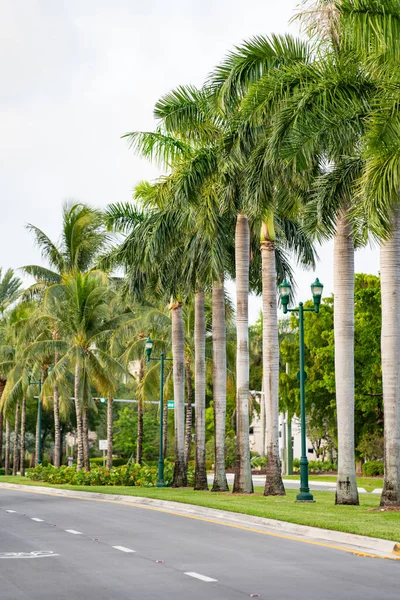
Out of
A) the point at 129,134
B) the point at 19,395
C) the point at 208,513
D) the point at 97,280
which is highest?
the point at 129,134

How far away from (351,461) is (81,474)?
21.0 metres

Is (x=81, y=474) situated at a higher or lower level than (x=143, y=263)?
lower

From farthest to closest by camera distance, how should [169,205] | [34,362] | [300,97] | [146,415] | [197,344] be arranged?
[146,415] → [34,362] → [197,344] → [169,205] → [300,97]

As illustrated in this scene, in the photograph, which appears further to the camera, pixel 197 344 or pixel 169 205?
pixel 197 344

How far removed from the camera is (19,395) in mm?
61406

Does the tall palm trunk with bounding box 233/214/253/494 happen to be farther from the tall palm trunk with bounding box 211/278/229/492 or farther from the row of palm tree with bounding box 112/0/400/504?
the tall palm trunk with bounding box 211/278/229/492

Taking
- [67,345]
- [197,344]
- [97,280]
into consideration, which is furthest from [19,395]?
[197,344]

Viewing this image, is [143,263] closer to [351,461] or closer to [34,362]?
[351,461]

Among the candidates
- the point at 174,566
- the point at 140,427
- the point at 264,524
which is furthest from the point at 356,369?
the point at 174,566

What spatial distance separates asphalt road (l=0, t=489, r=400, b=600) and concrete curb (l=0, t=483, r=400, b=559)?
2.22 feet

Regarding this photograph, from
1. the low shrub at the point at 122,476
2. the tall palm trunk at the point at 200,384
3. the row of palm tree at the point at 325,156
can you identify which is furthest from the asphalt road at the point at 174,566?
the low shrub at the point at 122,476

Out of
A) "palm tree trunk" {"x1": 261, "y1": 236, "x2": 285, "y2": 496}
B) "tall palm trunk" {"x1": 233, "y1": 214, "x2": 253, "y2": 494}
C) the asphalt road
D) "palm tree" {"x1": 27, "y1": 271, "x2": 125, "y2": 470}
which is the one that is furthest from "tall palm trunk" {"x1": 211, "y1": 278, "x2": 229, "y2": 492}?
"palm tree" {"x1": 27, "y1": 271, "x2": 125, "y2": 470}

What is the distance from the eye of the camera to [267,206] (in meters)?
25.2

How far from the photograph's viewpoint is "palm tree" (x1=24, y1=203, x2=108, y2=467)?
48.2 meters
